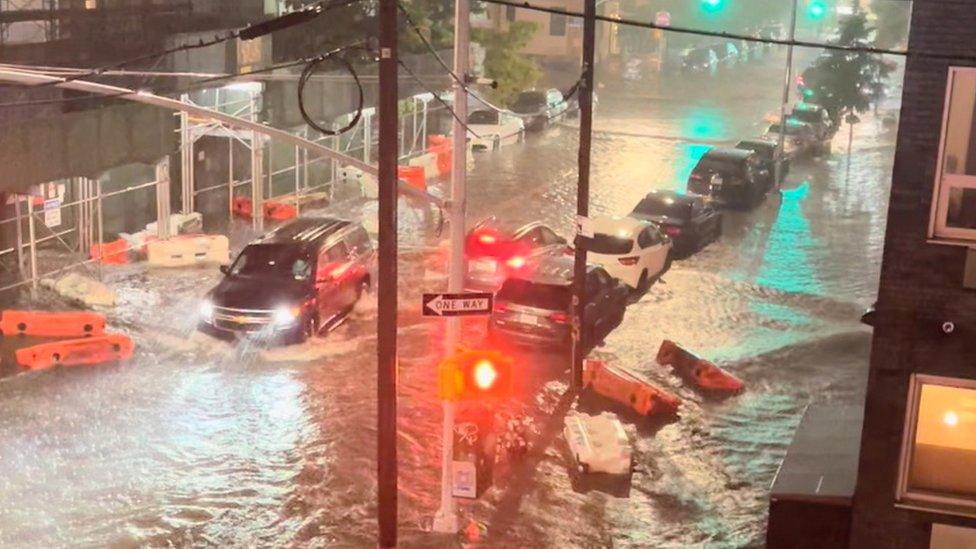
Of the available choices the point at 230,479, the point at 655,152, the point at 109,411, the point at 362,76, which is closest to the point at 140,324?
the point at 109,411

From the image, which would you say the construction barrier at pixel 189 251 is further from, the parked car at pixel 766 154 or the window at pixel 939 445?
the window at pixel 939 445

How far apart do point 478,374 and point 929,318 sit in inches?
181

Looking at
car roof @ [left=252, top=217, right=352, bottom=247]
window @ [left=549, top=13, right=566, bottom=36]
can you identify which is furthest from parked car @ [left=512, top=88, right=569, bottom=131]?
car roof @ [left=252, top=217, right=352, bottom=247]

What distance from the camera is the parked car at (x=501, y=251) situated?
2473cm

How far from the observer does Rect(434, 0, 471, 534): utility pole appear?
45.0 ft

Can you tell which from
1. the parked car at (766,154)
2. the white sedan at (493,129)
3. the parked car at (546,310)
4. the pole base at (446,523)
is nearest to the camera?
the pole base at (446,523)

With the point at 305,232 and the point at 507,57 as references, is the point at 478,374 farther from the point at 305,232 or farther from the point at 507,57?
the point at 507,57

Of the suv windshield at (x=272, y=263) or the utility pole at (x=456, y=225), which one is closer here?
the utility pole at (x=456, y=225)

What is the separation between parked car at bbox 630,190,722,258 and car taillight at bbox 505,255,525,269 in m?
4.51

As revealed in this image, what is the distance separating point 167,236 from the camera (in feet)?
91.4

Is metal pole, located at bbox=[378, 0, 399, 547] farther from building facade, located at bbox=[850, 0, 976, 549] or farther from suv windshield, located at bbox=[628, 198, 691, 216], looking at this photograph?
suv windshield, located at bbox=[628, 198, 691, 216]

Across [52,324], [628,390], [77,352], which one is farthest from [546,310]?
[52,324]

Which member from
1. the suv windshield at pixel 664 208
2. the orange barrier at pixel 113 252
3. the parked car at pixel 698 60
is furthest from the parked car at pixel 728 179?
the parked car at pixel 698 60

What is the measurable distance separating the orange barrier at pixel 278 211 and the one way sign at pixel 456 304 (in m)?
19.3
